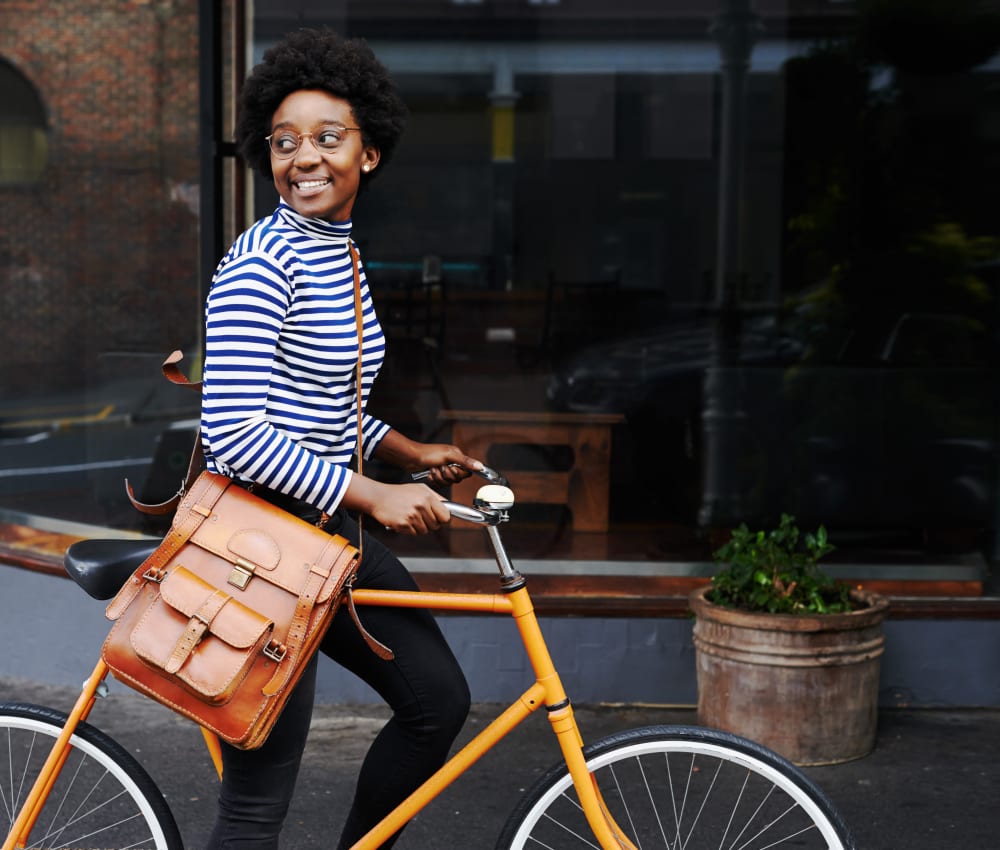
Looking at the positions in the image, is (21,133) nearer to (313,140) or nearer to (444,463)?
(313,140)

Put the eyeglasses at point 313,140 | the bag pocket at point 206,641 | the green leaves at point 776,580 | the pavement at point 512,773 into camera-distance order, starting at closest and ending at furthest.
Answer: the bag pocket at point 206,641
the eyeglasses at point 313,140
the pavement at point 512,773
the green leaves at point 776,580

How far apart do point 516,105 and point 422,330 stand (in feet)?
12.0

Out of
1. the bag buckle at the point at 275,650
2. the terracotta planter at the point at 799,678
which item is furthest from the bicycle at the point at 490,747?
the terracotta planter at the point at 799,678

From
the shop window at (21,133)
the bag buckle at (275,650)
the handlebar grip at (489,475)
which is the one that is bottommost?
the bag buckle at (275,650)

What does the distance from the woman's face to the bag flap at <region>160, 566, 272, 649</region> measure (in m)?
0.74

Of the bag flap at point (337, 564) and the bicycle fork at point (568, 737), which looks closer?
the bag flap at point (337, 564)

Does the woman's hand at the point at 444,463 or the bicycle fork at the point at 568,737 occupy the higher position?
the woman's hand at the point at 444,463

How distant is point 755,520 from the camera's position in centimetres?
723

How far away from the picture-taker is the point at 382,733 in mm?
2635

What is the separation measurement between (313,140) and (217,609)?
92cm

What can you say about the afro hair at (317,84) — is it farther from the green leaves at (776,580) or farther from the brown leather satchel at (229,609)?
the green leaves at (776,580)

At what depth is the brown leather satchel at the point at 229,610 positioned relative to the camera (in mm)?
2279

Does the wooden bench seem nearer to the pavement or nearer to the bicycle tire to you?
the pavement

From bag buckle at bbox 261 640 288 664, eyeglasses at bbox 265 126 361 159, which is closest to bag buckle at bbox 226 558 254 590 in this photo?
bag buckle at bbox 261 640 288 664
